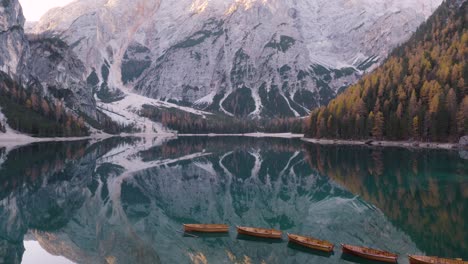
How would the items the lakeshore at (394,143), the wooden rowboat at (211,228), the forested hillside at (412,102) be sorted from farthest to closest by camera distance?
the forested hillside at (412,102) → the lakeshore at (394,143) → the wooden rowboat at (211,228)

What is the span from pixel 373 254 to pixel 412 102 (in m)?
133

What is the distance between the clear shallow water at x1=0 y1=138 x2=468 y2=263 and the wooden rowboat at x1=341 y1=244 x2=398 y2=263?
99 cm

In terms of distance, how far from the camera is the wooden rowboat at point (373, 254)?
33.0m

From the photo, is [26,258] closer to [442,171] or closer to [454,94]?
[442,171]

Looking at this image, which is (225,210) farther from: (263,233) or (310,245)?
(310,245)

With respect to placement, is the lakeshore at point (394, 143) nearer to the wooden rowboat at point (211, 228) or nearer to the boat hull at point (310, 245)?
the boat hull at point (310, 245)

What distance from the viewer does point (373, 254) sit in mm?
33562

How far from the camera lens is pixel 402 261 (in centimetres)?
3350

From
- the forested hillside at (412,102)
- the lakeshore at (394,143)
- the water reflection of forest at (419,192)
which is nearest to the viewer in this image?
the water reflection of forest at (419,192)

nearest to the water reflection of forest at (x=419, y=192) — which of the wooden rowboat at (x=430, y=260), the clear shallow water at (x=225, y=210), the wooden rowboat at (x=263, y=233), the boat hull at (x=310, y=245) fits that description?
the clear shallow water at (x=225, y=210)

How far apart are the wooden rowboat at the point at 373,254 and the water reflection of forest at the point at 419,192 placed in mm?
4780

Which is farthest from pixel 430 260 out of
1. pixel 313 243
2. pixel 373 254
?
pixel 313 243

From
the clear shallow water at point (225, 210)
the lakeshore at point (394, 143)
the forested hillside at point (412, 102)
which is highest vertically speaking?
the forested hillside at point (412, 102)

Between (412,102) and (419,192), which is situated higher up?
(412,102)
